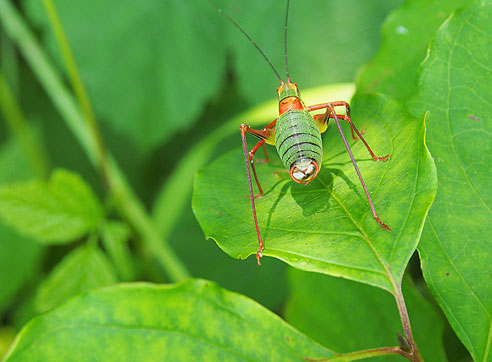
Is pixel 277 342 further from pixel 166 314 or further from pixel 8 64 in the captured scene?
pixel 8 64

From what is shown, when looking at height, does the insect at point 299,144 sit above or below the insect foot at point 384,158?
above

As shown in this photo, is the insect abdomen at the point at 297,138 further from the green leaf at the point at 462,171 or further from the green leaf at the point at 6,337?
the green leaf at the point at 6,337

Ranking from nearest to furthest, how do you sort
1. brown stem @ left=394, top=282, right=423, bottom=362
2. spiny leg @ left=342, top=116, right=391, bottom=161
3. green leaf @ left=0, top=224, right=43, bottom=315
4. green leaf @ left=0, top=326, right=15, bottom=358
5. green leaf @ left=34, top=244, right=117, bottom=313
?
brown stem @ left=394, top=282, right=423, bottom=362 → spiny leg @ left=342, top=116, right=391, bottom=161 → green leaf @ left=34, top=244, right=117, bottom=313 → green leaf @ left=0, top=326, right=15, bottom=358 → green leaf @ left=0, top=224, right=43, bottom=315

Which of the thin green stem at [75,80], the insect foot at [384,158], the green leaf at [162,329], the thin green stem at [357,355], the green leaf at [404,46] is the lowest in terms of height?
the thin green stem at [357,355]

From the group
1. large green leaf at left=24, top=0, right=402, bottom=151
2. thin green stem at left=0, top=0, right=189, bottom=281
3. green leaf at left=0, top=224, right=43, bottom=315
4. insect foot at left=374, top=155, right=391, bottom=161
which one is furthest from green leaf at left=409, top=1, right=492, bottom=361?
green leaf at left=0, top=224, right=43, bottom=315

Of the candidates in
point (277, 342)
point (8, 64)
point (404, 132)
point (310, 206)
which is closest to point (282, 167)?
point (310, 206)

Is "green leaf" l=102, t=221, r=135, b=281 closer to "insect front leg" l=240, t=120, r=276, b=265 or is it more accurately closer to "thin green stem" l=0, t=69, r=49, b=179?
"insect front leg" l=240, t=120, r=276, b=265

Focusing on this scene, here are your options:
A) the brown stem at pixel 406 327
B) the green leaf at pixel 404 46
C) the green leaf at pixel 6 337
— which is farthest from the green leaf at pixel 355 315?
the green leaf at pixel 6 337

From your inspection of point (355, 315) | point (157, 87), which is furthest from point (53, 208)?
point (355, 315)
